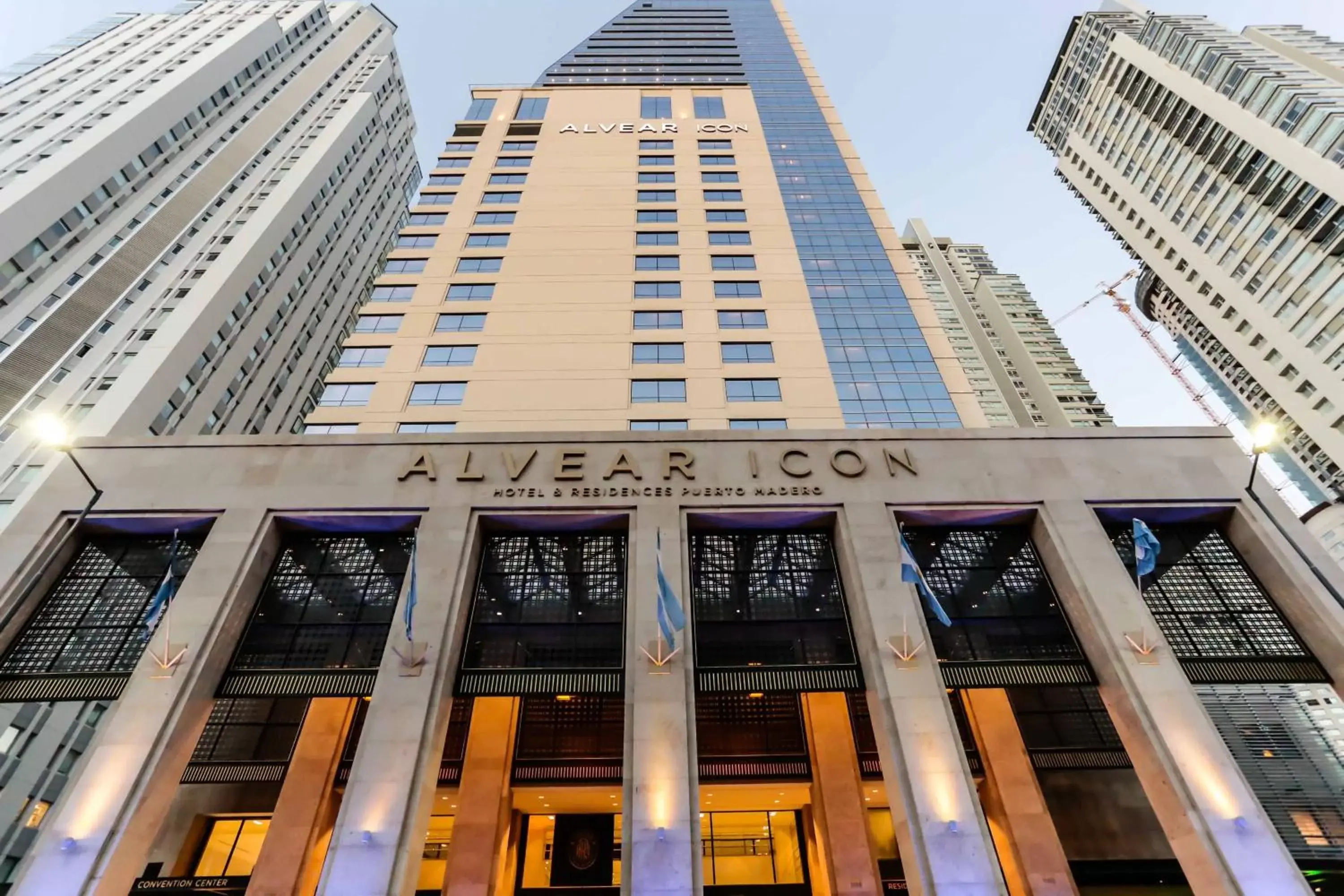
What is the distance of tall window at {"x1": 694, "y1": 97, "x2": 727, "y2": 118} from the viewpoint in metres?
51.4

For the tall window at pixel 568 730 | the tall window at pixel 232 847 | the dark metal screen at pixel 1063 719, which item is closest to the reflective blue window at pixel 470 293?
the tall window at pixel 568 730

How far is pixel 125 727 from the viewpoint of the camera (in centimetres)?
1593

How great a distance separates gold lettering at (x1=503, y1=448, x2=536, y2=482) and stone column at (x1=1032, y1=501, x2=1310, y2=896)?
1603 cm

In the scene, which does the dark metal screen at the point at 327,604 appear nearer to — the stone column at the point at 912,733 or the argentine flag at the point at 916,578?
the stone column at the point at 912,733

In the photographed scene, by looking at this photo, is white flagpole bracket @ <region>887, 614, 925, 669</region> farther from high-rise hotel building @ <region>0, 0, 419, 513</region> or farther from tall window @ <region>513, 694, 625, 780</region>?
high-rise hotel building @ <region>0, 0, 419, 513</region>

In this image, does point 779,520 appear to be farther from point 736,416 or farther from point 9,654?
point 9,654

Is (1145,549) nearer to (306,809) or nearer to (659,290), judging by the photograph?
(659,290)

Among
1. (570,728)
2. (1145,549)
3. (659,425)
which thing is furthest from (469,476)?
(1145,549)

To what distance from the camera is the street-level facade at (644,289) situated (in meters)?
29.1

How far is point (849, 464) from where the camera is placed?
69.3 feet

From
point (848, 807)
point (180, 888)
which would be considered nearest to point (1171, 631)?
point (848, 807)

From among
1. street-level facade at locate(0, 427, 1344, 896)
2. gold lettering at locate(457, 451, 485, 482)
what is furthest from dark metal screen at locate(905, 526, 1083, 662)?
gold lettering at locate(457, 451, 485, 482)

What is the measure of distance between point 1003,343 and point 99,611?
11610 cm

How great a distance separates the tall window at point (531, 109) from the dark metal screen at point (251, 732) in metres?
43.7
